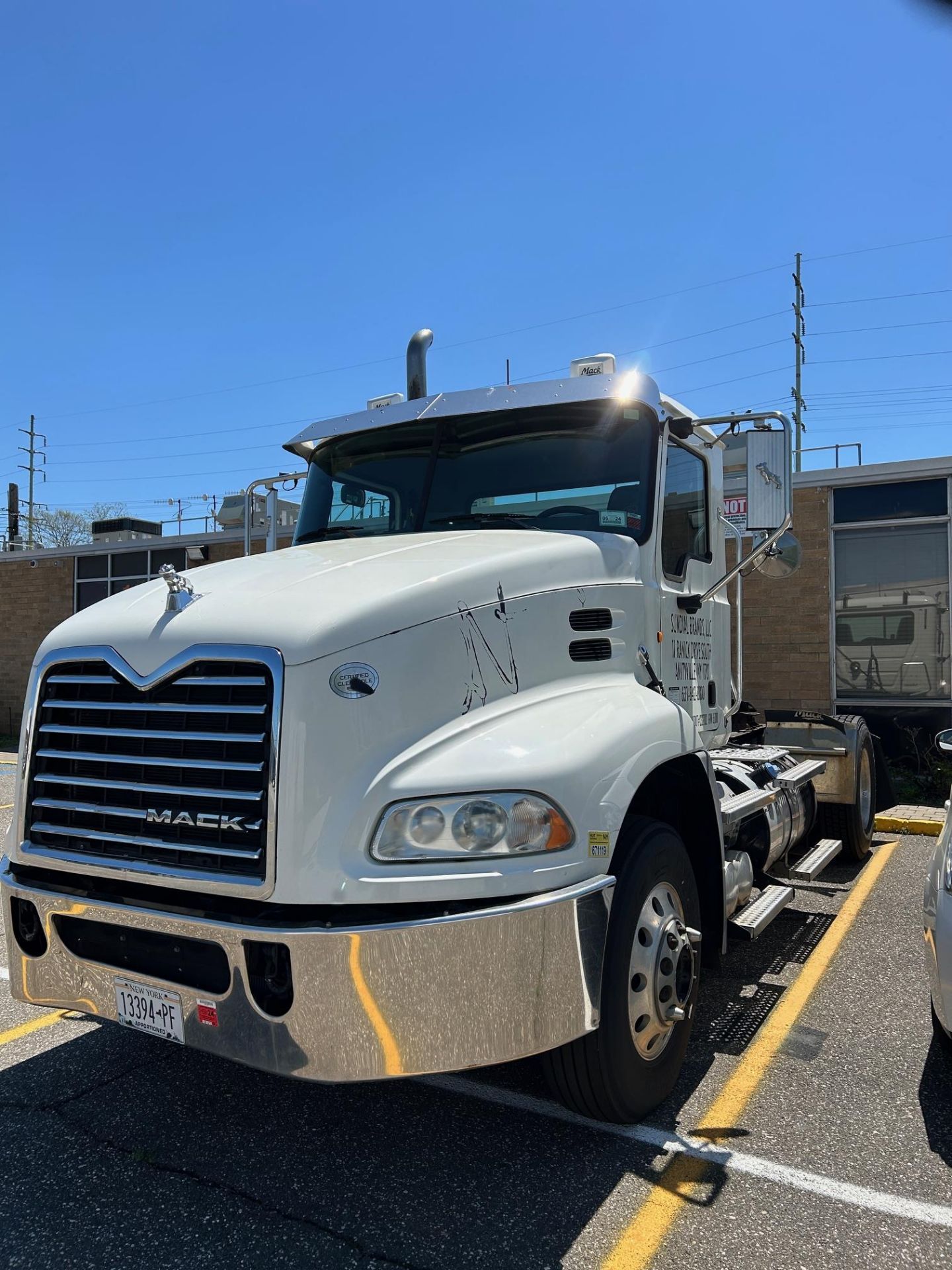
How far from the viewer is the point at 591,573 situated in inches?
148

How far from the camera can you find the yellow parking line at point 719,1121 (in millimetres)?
2713

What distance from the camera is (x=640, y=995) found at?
10.7 feet

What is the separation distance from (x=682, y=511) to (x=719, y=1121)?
262 centimetres

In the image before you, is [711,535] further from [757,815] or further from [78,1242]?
[78,1242]

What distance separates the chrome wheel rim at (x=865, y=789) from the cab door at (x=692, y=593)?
2.77 m

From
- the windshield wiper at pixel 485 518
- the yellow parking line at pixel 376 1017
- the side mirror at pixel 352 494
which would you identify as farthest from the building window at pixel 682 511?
the yellow parking line at pixel 376 1017

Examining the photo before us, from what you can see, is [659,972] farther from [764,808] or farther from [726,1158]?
[764,808]

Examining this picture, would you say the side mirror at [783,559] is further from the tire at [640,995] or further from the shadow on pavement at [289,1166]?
the shadow on pavement at [289,1166]

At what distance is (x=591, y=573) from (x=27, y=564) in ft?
66.9

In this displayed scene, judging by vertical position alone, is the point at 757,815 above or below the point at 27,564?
below

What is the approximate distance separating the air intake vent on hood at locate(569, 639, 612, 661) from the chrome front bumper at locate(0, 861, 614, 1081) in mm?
971

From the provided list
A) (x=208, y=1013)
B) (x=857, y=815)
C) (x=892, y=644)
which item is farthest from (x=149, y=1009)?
(x=892, y=644)

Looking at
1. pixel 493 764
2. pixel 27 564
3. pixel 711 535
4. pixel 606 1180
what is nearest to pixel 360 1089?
pixel 606 1180

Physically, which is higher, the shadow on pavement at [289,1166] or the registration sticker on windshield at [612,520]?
the registration sticker on windshield at [612,520]
